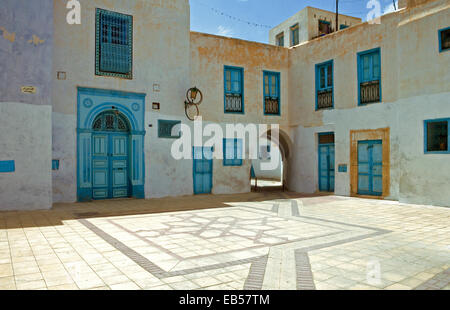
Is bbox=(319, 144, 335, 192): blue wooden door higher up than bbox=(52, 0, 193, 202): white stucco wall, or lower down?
lower down

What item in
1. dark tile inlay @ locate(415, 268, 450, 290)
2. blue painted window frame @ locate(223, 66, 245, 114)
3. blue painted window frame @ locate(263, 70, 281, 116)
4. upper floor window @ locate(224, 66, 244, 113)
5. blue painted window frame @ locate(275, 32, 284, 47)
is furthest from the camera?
blue painted window frame @ locate(275, 32, 284, 47)

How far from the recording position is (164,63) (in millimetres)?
11531

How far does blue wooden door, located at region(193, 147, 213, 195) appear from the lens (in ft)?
40.1

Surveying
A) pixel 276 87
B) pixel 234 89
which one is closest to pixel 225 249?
pixel 234 89

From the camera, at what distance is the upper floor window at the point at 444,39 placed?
29.3ft

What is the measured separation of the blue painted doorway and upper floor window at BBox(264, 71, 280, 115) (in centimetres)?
221

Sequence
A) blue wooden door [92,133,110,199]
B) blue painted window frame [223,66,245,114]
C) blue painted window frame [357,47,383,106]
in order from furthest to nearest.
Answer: blue painted window frame [223,66,245,114], blue painted window frame [357,47,383,106], blue wooden door [92,133,110,199]

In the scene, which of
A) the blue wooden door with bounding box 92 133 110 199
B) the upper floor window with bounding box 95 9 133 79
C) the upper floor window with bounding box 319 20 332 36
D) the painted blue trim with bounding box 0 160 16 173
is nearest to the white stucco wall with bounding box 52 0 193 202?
the upper floor window with bounding box 95 9 133 79

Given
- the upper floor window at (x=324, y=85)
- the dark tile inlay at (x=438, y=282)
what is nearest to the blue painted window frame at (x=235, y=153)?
the upper floor window at (x=324, y=85)

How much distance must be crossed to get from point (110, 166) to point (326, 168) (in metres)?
7.62

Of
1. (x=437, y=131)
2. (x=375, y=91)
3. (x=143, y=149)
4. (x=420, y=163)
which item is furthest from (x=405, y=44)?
(x=143, y=149)

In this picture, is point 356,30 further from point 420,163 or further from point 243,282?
point 243,282

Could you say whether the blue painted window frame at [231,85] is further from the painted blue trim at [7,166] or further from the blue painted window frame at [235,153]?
the painted blue trim at [7,166]

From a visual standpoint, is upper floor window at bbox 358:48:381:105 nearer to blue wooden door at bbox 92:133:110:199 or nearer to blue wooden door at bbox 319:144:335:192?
blue wooden door at bbox 319:144:335:192
